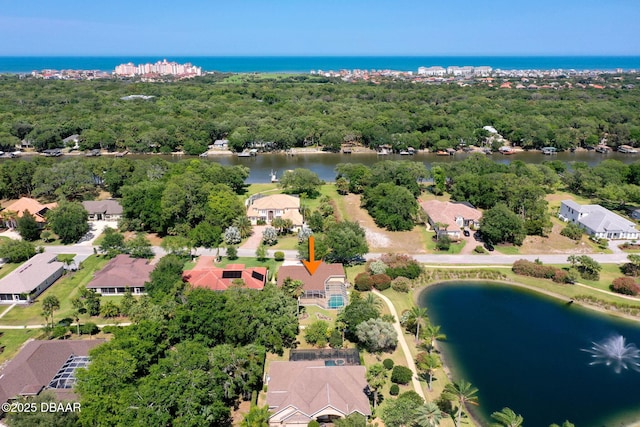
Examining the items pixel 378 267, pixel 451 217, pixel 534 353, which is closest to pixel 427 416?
pixel 534 353

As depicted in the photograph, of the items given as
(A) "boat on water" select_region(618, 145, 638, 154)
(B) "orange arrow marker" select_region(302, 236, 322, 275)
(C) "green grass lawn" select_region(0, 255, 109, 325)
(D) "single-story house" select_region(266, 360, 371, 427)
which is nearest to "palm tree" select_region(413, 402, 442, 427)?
(D) "single-story house" select_region(266, 360, 371, 427)

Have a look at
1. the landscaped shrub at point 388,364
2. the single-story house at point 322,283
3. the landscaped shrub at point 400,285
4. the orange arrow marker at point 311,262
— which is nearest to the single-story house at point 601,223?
the landscaped shrub at point 400,285

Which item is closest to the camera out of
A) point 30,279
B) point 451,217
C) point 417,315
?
point 417,315

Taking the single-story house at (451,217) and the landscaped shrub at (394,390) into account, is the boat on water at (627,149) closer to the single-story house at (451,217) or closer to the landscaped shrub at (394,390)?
the single-story house at (451,217)

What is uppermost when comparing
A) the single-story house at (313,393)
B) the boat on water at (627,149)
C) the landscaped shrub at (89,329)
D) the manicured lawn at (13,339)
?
the boat on water at (627,149)

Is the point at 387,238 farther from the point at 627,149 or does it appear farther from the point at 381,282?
the point at 627,149

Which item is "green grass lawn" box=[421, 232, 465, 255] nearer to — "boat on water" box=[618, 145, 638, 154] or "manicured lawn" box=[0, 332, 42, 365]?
"manicured lawn" box=[0, 332, 42, 365]
